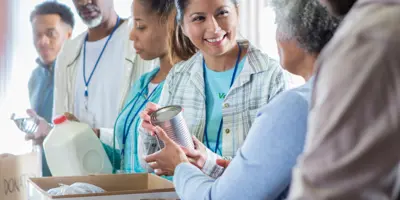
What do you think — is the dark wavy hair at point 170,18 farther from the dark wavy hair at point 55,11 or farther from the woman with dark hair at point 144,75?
the dark wavy hair at point 55,11

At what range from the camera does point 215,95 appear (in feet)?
6.54

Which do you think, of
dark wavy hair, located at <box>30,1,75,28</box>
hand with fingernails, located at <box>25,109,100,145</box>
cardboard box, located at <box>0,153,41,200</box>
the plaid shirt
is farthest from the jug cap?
the plaid shirt

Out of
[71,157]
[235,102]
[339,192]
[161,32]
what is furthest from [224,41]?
[339,192]

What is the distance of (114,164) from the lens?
2.68 metres

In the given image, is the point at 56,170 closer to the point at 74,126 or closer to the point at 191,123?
the point at 74,126

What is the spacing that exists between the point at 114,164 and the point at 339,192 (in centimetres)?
213

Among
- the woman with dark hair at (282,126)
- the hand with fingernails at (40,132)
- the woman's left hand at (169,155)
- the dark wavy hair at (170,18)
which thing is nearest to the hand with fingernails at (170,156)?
the woman's left hand at (169,155)

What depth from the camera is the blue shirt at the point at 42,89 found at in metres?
2.97

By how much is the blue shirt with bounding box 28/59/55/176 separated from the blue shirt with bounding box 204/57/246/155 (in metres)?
1.16

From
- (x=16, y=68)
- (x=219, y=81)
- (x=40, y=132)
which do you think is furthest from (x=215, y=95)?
(x=16, y=68)

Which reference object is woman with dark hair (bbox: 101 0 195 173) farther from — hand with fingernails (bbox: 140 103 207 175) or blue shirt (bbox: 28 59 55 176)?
hand with fingernails (bbox: 140 103 207 175)

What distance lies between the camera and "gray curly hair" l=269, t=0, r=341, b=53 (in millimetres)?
1128

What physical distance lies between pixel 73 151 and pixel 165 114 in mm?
1081

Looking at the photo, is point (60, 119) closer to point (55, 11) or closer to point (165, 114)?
point (55, 11)
